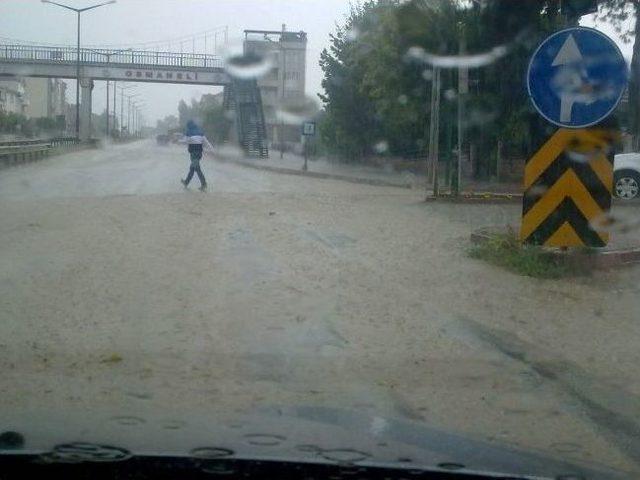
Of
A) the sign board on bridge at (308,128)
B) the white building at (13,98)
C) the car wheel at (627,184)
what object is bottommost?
the car wheel at (627,184)

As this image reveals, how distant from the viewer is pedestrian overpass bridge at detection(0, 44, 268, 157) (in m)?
49.5

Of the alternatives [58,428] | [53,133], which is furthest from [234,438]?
[53,133]

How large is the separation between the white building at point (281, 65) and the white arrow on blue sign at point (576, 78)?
3183cm

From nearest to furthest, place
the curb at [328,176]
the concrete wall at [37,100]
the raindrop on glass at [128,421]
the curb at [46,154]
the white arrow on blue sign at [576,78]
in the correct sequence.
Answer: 1. the raindrop on glass at [128,421]
2. the white arrow on blue sign at [576,78]
3. the curb at [328,176]
4. the curb at [46,154]
5. the concrete wall at [37,100]

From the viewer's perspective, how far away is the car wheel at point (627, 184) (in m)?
22.5

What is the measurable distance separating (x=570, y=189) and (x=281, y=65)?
35.2 m

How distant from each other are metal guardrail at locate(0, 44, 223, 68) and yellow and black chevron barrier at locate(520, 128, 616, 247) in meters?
36.5

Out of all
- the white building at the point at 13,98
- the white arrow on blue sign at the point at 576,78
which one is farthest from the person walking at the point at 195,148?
the white building at the point at 13,98

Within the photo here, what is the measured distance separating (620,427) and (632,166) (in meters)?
17.6

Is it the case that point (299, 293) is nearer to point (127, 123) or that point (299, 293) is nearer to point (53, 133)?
point (53, 133)

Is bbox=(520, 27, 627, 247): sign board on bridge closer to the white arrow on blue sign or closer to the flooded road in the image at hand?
the flooded road

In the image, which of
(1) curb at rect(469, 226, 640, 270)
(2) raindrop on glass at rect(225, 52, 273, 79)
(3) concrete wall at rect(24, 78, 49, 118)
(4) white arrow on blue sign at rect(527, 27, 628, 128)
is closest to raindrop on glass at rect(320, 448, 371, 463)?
(4) white arrow on blue sign at rect(527, 27, 628, 128)

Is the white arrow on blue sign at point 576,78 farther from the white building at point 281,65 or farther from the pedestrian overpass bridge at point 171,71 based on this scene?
the pedestrian overpass bridge at point 171,71

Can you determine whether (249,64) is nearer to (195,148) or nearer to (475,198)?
(195,148)
